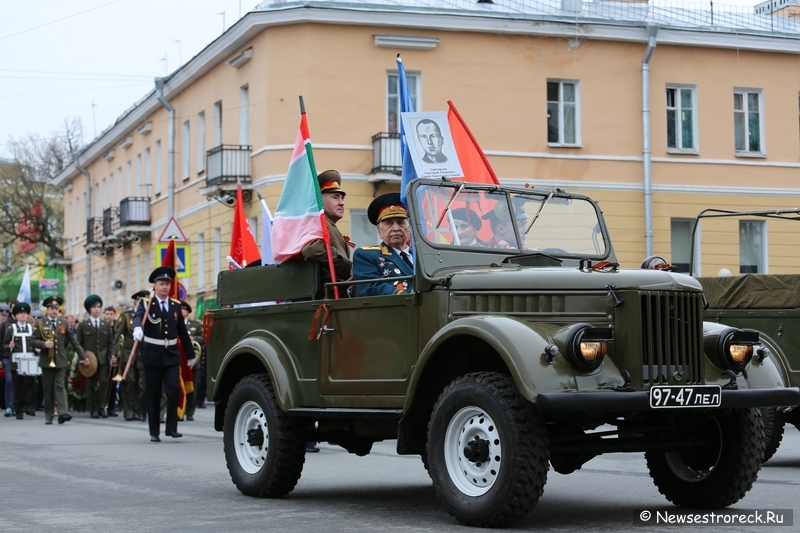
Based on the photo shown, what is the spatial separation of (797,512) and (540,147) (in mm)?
26746

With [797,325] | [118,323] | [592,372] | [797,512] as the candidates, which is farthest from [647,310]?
[118,323]

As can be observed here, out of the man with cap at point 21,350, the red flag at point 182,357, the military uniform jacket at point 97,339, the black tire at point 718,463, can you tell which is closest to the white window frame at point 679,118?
the military uniform jacket at point 97,339

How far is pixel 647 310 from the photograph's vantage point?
770 cm

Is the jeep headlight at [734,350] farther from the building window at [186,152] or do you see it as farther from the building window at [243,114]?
the building window at [186,152]

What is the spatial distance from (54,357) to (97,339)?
2.85 meters

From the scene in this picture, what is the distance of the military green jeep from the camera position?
7496mm

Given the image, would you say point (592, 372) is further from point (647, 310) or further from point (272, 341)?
point (272, 341)

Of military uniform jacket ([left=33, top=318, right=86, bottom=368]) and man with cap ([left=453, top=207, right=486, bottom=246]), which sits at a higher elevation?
man with cap ([left=453, top=207, right=486, bottom=246])

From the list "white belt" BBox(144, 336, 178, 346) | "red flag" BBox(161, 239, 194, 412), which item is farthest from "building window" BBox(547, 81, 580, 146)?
"white belt" BBox(144, 336, 178, 346)

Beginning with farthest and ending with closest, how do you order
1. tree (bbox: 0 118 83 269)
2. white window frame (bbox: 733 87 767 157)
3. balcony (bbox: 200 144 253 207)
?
tree (bbox: 0 118 83 269)
white window frame (bbox: 733 87 767 157)
balcony (bbox: 200 144 253 207)

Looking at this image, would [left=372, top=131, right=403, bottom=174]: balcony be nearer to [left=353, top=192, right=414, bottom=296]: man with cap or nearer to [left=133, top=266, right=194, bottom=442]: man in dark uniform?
[left=133, top=266, right=194, bottom=442]: man in dark uniform

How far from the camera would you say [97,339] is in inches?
945

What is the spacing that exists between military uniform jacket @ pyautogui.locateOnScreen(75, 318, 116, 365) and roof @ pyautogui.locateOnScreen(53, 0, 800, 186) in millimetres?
11629

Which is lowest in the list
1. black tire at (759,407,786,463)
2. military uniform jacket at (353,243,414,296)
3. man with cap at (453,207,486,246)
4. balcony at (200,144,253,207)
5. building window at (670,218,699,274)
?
black tire at (759,407,786,463)
